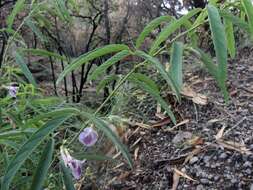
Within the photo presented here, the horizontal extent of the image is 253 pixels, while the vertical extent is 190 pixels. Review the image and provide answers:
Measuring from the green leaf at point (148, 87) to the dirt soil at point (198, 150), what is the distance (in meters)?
0.59

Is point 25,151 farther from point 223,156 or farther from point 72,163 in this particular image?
point 223,156

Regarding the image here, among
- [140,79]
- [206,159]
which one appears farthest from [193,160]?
[140,79]

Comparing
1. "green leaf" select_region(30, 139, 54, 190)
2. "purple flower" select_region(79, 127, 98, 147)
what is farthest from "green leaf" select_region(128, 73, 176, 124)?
"green leaf" select_region(30, 139, 54, 190)

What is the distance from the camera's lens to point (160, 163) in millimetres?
1707

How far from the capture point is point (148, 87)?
1.02 m

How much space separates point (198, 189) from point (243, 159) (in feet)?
0.64

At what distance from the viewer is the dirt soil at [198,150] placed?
5.16 feet

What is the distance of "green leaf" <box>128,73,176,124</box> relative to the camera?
3.32 feet

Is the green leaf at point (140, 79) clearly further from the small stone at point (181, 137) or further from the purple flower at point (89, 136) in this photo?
the small stone at point (181, 137)

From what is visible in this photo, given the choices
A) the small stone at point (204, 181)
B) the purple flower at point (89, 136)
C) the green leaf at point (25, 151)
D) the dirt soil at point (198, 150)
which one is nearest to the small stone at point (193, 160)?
the dirt soil at point (198, 150)

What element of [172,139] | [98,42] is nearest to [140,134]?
[172,139]

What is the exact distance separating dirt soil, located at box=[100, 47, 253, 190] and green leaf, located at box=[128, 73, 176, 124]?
0.59 metres

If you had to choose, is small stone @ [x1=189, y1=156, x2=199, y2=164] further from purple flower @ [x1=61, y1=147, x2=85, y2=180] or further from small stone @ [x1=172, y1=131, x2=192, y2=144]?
purple flower @ [x1=61, y1=147, x2=85, y2=180]

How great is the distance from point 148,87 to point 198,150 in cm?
74
